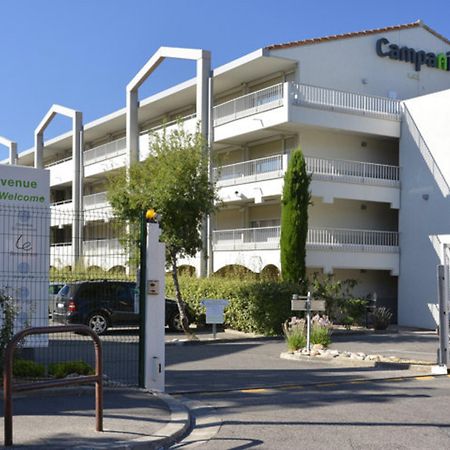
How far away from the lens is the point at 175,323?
24578mm

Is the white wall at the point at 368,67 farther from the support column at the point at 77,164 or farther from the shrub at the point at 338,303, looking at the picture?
the support column at the point at 77,164

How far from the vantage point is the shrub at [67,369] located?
36.4 ft

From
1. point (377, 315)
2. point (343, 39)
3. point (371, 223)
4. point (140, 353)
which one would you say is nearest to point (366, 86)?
point (343, 39)

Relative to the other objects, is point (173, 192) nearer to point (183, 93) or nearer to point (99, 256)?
point (99, 256)

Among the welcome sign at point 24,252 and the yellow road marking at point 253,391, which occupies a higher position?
the welcome sign at point 24,252

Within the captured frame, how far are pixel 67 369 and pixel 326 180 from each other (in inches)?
746

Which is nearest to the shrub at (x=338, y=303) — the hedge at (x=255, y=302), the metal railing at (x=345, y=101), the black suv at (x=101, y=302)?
the hedge at (x=255, y=302)

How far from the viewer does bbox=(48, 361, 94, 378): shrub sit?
437 inches

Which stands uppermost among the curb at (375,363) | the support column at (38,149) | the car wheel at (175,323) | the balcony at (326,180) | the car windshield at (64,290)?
the support column at (38,149)

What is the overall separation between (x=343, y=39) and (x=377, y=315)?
12.5m

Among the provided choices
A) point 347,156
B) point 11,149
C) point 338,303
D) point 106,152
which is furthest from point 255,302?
point 11,149

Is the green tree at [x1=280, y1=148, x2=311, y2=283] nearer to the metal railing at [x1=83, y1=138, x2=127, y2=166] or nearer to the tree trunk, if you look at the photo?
the tree trunk

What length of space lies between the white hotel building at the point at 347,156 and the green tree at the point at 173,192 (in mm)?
6826

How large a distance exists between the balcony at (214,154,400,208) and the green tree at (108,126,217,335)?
19.7ft
